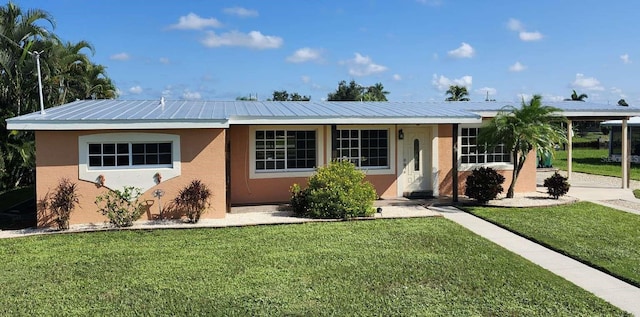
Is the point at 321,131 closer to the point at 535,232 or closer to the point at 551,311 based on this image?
the point at 535,232

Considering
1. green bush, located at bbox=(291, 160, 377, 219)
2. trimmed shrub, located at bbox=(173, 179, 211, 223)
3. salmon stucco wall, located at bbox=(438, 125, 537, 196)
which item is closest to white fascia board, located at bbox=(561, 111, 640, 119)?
salmon stucco wall, located at bbox=(438, 125, 537, 196)

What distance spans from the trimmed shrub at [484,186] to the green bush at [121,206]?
9.27 metres

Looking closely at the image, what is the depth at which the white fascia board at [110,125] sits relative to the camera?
32.4ft

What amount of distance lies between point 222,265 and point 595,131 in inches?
2817

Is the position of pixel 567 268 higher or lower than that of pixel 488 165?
lower

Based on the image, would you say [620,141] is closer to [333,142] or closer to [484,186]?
[484,186]

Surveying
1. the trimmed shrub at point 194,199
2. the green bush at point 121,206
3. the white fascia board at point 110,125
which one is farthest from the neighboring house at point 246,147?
the trimmed shrub at point 194,199

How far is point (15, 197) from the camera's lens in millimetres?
15398

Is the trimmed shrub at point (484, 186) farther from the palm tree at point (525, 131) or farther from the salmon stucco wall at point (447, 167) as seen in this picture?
the salmon stucco wall at point (447, 167)

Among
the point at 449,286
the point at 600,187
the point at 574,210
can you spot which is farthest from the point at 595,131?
the point at 449,286

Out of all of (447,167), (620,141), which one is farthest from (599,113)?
(620,141)

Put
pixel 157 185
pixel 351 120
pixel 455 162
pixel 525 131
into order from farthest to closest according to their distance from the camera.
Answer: pixel 455 162 < pixel 525 131 < pixel 351 120 < pixel 157 185

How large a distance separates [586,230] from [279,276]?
725 cm

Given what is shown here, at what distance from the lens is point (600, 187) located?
17000mm
